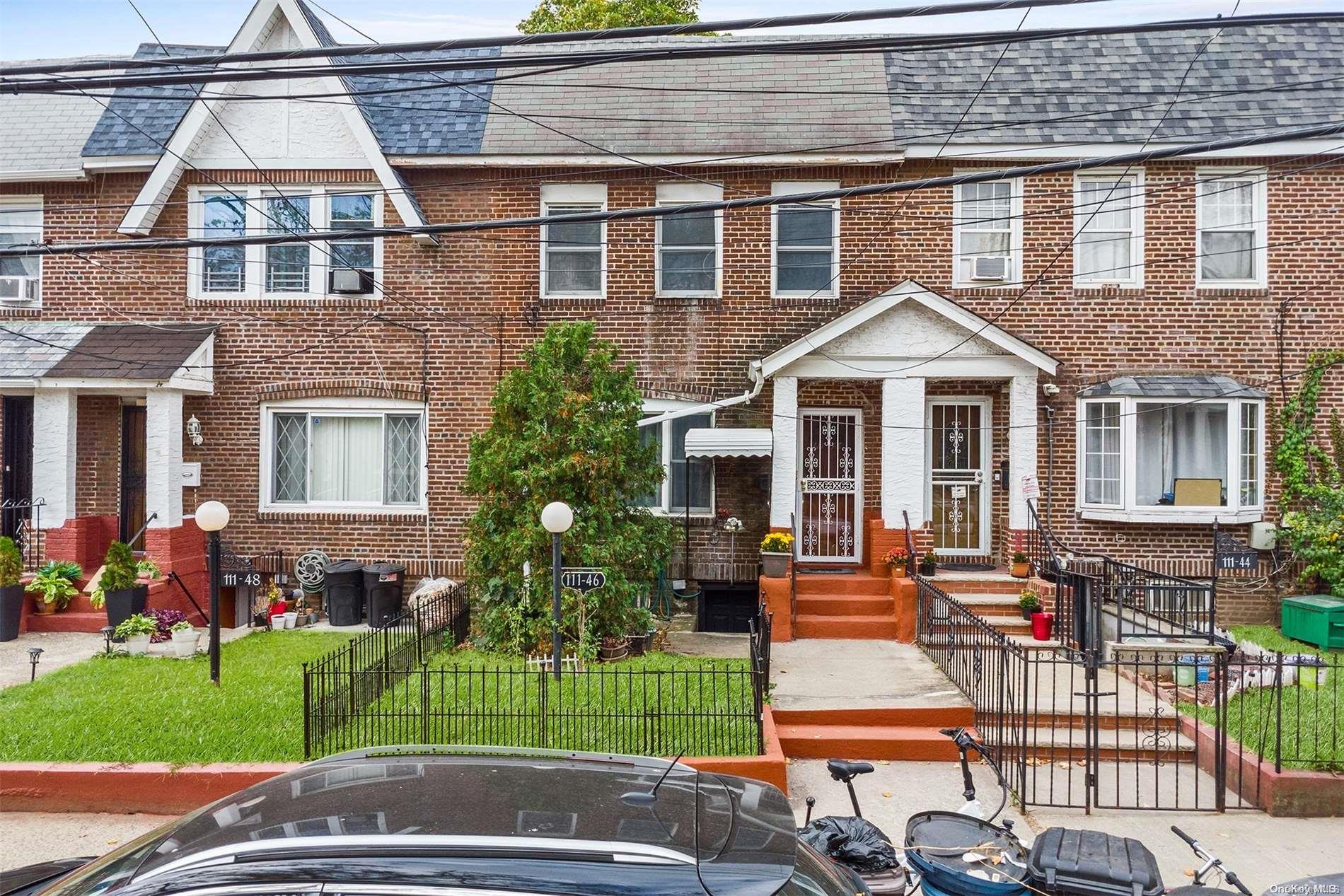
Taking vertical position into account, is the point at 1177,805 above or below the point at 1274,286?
below

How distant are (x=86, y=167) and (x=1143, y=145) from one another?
15642mm

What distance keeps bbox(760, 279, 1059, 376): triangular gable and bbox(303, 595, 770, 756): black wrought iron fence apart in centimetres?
472

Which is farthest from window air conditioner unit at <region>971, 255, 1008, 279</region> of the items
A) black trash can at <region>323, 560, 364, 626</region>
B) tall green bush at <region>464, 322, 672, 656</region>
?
black trash can at <region>323, 560, 364, 626</region>

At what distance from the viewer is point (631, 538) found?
34.1 ft

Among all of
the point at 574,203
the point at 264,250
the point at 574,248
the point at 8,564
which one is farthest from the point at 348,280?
the point at 8,564

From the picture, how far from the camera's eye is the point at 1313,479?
12.9 m

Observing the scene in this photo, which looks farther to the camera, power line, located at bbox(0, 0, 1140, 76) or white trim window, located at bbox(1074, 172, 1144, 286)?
white trim window, located at bbox(1074, 172, 1144, 286)

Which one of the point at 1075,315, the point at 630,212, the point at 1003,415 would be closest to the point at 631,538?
the point at 630,212

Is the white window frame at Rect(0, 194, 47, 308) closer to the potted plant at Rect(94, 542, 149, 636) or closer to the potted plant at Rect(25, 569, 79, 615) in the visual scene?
the potted plant at Rect(25, 569, 79, 615)

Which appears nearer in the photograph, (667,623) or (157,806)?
(157,806)

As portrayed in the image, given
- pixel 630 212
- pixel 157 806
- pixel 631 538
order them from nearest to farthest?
pixel 157 806, pixel 630 212, pixel 631 538

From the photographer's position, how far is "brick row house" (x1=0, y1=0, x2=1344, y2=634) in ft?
43.0

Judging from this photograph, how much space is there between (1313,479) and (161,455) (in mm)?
16409

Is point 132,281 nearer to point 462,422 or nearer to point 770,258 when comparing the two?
point 462,422
